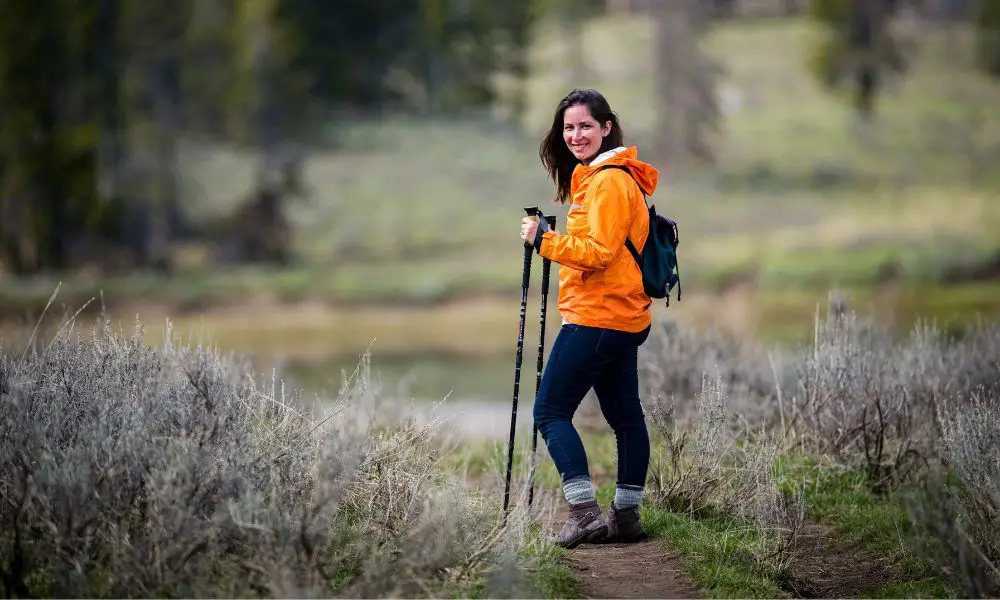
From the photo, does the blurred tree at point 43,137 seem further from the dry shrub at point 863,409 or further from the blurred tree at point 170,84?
the dry shrub at point 863,409

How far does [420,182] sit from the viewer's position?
2839cm

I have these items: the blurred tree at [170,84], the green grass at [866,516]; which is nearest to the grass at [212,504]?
the green grass at [866,516]

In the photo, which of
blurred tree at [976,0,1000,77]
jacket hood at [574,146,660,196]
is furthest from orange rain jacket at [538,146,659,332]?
blurred tree at [976,0,1000,77]

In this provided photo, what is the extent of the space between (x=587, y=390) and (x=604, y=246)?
637mm

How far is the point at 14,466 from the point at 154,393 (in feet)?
2.11

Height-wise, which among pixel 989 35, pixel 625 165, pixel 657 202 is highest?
pixel 989 35

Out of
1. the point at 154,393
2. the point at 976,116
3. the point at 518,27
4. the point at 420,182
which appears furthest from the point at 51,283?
the point at 976,116

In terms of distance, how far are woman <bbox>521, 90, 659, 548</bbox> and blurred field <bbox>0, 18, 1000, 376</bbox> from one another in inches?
621

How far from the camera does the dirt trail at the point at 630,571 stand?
16.1 feet

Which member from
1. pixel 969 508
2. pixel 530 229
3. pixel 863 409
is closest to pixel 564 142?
pixel 530 229

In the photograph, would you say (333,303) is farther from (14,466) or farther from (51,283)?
(14,466)

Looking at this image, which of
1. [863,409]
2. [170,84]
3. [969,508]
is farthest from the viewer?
[170,84]

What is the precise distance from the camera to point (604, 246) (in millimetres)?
4910

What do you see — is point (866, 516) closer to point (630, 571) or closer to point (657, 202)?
point (630, 571)
